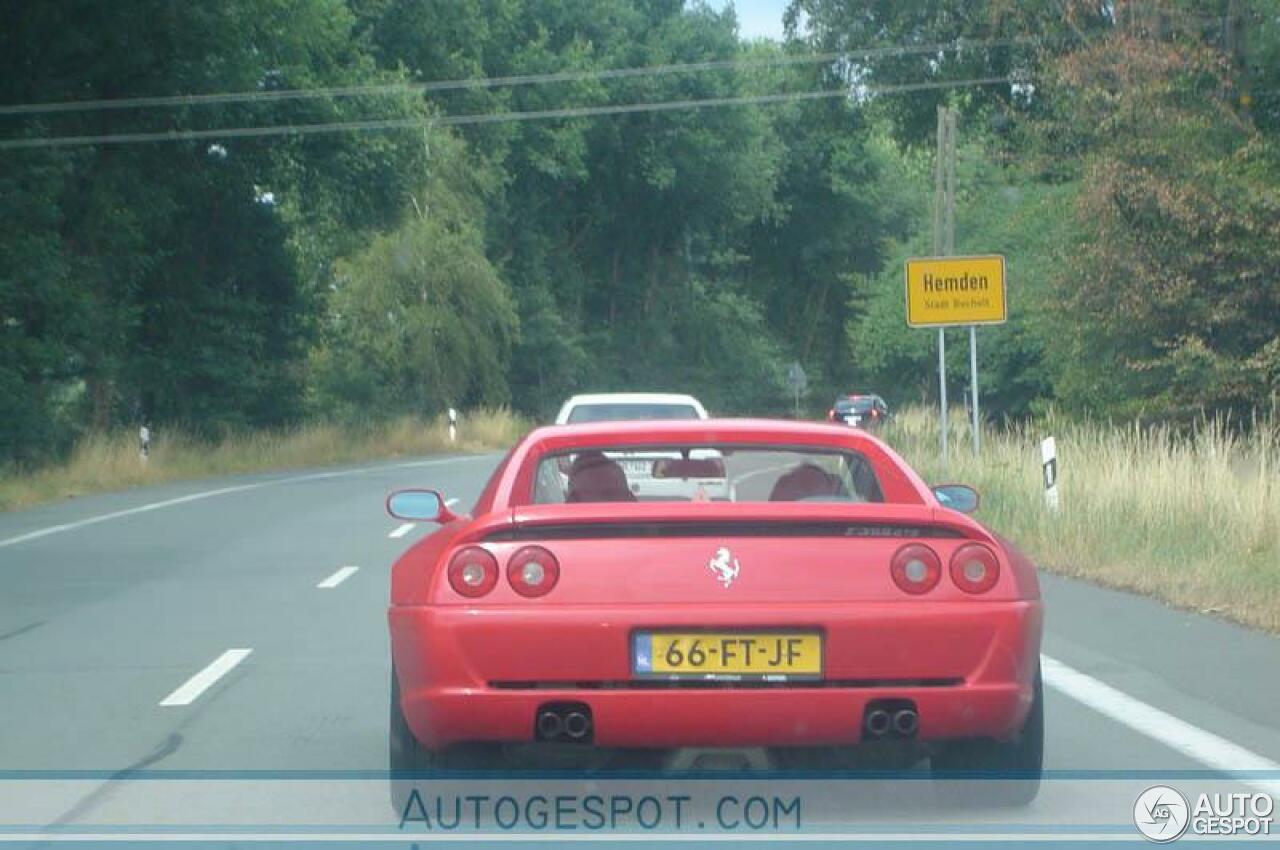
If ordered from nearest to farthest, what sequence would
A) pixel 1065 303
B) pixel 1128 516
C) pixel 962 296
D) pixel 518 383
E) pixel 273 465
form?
pixel 1128 516 < pixel 962 296 < pixel 1065 303 < pixel 273 465 < pixel 518 383

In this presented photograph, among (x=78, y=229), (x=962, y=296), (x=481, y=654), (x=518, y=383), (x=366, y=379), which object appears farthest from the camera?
(x=518, y=383)

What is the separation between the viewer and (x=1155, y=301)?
2714cm

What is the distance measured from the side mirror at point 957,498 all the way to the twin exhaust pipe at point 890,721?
1.72 metres

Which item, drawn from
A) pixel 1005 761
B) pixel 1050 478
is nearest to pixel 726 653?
pixel 1005 761

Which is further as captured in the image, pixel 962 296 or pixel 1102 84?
pixel 1102 84

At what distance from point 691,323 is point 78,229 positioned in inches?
1769

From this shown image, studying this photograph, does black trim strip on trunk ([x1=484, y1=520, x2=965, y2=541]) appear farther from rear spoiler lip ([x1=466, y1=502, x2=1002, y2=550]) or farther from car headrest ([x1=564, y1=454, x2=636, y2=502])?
car headrest ([x1=564, y1=454, x2=636, y2=502])

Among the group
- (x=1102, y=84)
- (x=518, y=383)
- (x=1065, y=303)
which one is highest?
(x=1102, y=84)

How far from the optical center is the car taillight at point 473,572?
6.54 m

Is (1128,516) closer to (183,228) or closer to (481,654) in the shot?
(481,654)

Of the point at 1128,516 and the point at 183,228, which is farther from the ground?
the point at 183,228

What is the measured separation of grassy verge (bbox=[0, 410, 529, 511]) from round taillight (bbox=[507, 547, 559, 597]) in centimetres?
2199

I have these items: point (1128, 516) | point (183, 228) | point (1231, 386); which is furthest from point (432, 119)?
point (1128, 516)

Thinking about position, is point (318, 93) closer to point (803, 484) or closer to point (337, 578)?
point (337, 578)
